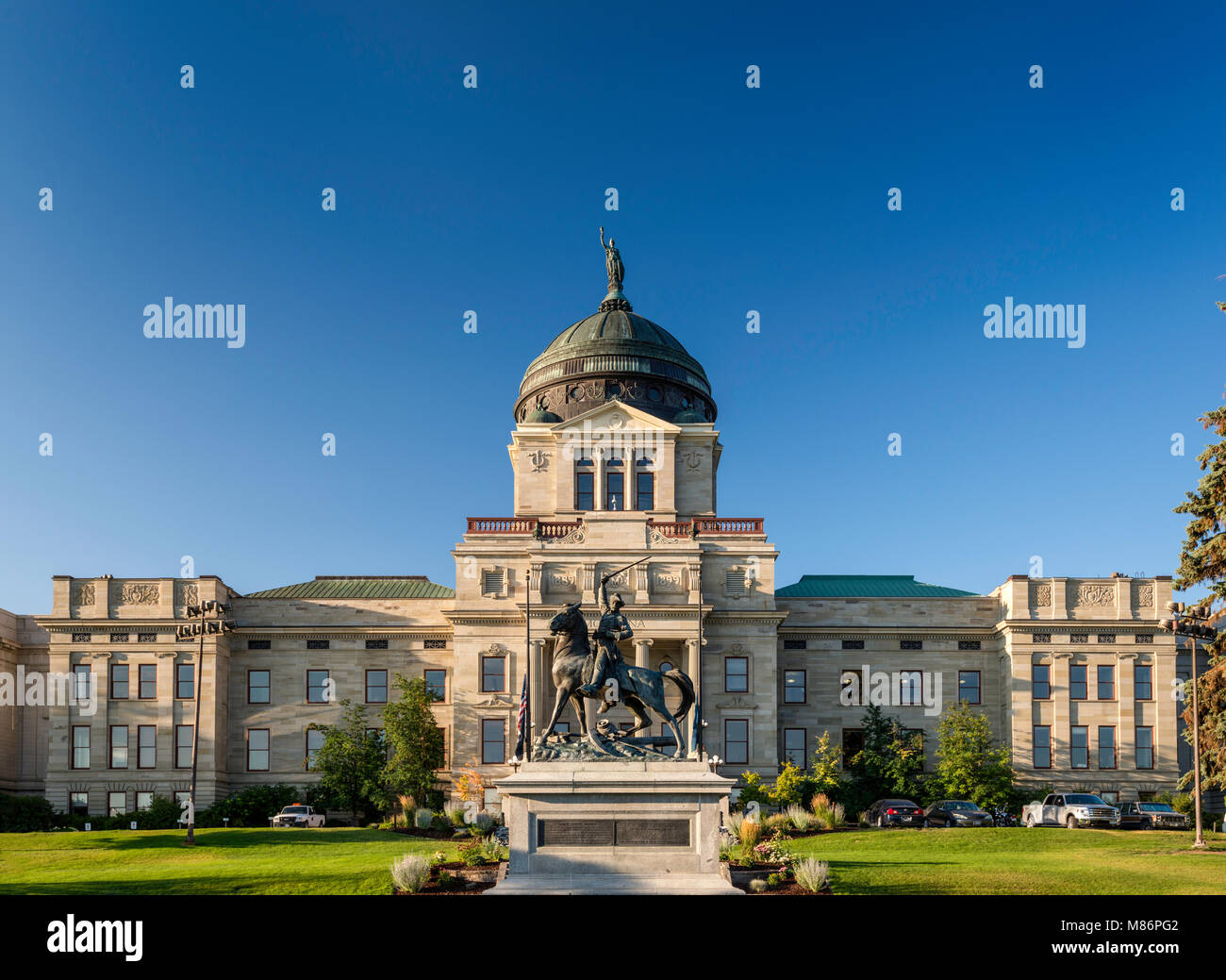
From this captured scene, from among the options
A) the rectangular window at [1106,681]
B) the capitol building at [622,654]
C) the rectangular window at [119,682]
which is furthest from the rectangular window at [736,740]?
the rectangular window at [119,682]

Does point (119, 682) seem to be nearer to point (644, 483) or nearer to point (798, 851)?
point (644, 483)

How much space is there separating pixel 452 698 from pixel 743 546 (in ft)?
56.8

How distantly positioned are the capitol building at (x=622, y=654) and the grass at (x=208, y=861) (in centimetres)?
1485

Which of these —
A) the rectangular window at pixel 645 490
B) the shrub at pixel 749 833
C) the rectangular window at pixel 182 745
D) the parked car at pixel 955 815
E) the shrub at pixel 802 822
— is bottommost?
the parked car at pixel 955 815

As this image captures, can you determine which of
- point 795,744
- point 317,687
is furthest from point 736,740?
point 317,687

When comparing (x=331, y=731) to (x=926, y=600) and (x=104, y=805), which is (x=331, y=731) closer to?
(x=104, y=805)

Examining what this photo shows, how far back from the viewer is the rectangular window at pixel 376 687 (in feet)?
203

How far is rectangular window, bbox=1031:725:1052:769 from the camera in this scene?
59344mm

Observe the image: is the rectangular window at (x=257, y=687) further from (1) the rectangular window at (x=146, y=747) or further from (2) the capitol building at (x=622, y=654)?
(1) the rectangular window at (x=146, y=747)

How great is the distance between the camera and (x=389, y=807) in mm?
54906

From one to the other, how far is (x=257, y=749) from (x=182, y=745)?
153 inches

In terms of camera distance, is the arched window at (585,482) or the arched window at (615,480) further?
the arched window at (615,480)

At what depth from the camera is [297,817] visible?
52812mm

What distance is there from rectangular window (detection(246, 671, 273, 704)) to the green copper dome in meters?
21.5
